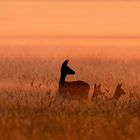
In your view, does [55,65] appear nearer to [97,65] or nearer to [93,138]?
[97,65]

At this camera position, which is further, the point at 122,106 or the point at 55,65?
the point at 55,65

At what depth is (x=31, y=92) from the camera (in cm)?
1447

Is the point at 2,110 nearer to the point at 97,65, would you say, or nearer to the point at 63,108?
the point at 63,108

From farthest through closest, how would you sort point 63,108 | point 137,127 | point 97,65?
point 97,65 < point 63,108 < point 137,127

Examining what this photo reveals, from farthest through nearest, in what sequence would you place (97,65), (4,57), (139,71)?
(4,57)
(97,65)
(139,71)

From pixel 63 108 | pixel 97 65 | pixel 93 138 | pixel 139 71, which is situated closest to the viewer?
pixel 93 138

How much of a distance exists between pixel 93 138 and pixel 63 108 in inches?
110

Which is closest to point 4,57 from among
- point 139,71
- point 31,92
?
point 139,71

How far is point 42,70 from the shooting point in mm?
20203

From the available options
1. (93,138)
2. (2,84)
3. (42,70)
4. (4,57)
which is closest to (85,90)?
(2,84)

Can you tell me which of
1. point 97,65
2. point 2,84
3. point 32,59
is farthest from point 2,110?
point 32,59

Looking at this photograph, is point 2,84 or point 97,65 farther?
point 97,65

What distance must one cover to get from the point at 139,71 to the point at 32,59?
17.3 feet

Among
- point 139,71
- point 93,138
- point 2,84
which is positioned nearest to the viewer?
point 93,138
